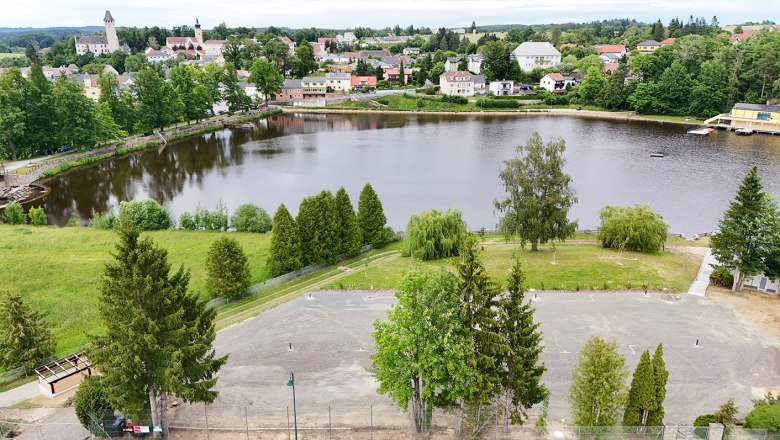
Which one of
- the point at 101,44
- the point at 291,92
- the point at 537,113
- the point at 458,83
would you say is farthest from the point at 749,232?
the point at 101,44

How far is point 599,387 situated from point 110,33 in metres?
206

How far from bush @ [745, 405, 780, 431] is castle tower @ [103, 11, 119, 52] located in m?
207

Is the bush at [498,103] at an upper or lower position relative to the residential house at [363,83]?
lower

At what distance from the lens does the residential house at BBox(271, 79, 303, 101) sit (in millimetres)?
131500

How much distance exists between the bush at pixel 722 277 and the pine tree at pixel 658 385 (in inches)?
677

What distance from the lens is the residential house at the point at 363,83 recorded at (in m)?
140

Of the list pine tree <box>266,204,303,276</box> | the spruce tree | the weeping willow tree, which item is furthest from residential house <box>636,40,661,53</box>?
pine tree <box>266,204,303,276</box>

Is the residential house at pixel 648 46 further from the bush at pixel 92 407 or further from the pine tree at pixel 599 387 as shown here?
the bush at pixel 92 407

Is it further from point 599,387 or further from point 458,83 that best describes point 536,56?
point 599,387

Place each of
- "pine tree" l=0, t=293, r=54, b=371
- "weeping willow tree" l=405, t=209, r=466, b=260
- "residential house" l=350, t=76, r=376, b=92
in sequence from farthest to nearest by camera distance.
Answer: "residential house" l=350, t=76, r=376, b=92
"weeping willow tree" l=405, t=209, r=466, b=260
"pine tree" l=0, t=293, r=54, b=371

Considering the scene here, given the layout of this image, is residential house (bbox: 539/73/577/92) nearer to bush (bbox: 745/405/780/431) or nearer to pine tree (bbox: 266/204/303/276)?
pine tree (bbox: 266/204/303/276)

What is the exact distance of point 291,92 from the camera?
13175 cm

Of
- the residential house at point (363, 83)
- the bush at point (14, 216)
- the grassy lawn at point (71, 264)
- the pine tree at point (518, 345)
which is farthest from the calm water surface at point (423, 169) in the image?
the residential house at point (363, 83)

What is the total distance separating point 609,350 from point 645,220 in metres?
24.2
